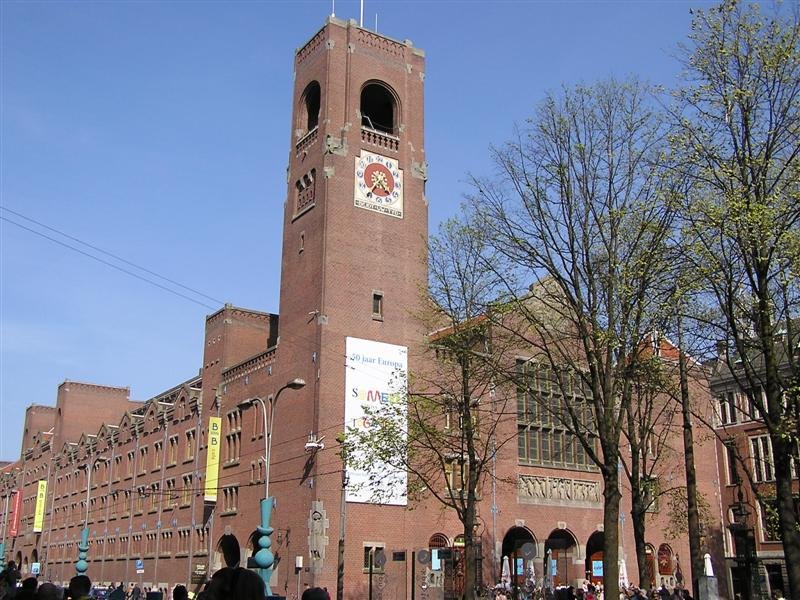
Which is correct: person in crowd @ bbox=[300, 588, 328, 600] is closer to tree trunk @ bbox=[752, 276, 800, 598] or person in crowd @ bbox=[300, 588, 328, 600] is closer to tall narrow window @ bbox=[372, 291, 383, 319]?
tree trunk @ bbox=[752, 276, 800, 598]

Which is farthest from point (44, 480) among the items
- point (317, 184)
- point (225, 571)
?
point (225, 571)

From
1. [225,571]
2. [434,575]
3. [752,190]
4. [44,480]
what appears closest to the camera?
[225,571]

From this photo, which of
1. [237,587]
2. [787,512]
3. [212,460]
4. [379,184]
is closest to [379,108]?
[379,184]

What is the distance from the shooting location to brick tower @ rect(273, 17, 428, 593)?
139 feet

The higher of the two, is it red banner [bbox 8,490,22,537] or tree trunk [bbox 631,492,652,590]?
red banner [bbox 8,490,22,537]

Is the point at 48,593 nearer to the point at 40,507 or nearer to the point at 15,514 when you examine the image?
the point at 40,507

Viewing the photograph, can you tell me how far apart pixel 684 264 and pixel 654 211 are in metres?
2.13

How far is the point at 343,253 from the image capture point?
151ft

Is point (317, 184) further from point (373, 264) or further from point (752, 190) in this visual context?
point (752, 190)

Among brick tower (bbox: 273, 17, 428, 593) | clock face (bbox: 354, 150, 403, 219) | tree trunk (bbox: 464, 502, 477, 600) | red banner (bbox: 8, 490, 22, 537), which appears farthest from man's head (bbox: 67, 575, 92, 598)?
red banner (bbox: 8, 490, 22, 537)

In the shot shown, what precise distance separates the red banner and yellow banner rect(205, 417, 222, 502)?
191 feet

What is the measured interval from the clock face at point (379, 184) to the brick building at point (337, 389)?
8 centimetres

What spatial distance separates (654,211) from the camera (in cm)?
2206

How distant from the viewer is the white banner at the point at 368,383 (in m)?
42.6
